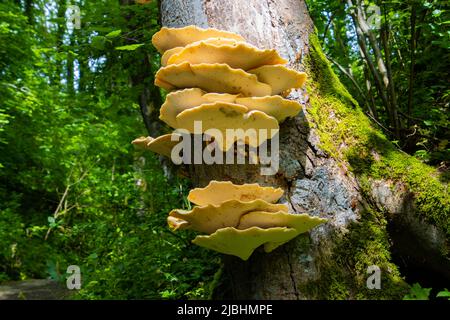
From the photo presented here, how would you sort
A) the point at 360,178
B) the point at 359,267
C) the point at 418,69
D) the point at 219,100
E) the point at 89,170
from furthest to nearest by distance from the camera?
the point at 89,170
the point at 418,69
the point at 360,178
the point at 359,267
the point at 219,100

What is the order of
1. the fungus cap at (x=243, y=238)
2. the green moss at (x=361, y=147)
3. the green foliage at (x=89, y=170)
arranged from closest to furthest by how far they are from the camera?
the fungus cap at (x=243, y=238), the green moss at (x=361, y=147), the green foliage at (x=89, y=170)

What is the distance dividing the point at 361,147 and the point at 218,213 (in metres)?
1.01

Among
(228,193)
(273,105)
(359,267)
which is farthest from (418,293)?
(273,105)

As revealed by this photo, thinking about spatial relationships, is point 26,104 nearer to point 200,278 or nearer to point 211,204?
point 200,278

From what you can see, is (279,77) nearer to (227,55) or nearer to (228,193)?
(227,55)

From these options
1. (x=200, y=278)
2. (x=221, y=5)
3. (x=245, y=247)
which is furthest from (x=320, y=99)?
(x=200, y=278)

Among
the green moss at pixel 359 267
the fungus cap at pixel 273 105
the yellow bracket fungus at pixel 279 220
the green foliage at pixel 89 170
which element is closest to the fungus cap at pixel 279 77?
the fungus cap at pixel 273 105

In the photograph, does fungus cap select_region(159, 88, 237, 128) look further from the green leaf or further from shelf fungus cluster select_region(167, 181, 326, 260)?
the green leaf

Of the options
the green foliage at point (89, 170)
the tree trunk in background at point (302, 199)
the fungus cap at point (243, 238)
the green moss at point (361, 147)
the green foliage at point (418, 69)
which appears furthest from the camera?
the green foliage at point (89, 170)

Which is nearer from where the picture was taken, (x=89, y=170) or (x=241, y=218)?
(x=241, y=218)

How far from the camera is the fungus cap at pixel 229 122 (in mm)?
1703

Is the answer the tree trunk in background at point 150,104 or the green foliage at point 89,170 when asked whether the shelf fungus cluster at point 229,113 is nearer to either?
the green foliage at point 89,170

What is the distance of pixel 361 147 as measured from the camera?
2.20 m

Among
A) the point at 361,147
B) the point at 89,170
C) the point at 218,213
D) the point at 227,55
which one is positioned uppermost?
the point at 89,170
